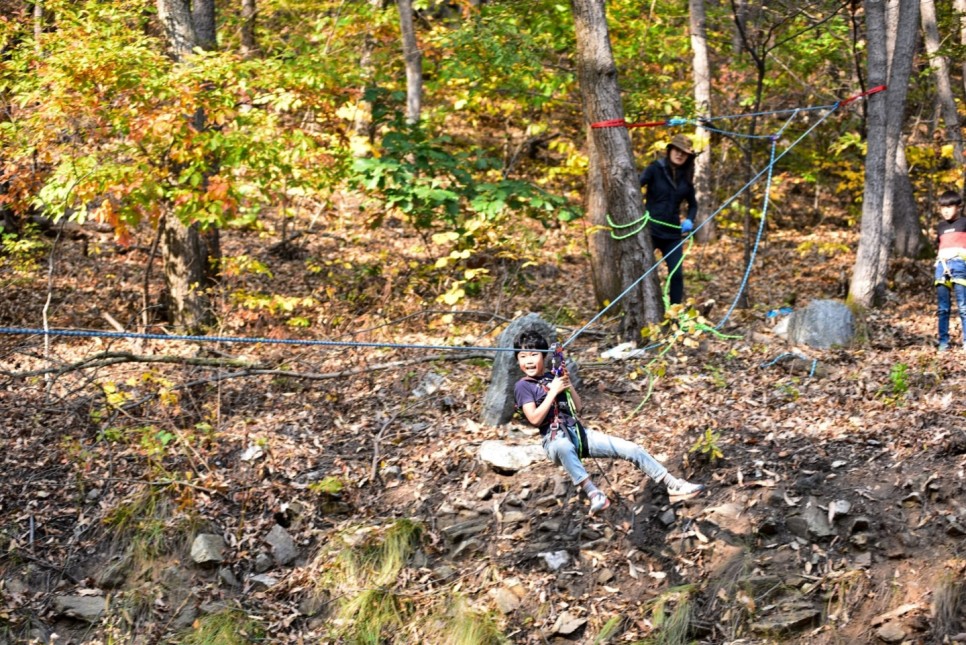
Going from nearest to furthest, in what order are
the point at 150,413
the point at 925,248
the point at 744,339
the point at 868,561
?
1. the point at 868,561
2. the point at 150,413
3. the point at 744,339
4. the point at 925,248

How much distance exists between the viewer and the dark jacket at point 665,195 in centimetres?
884

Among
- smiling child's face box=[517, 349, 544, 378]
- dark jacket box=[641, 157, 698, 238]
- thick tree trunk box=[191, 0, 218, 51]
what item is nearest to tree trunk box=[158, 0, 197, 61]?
thick tree trunk box=[191, 0, 218, 51]

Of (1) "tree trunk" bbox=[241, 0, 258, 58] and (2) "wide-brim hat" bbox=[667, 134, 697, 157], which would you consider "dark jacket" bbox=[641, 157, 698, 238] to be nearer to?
(2) "wide-brim hat" bbox=[667, 134, 697, 157]

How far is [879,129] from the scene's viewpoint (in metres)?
9.23

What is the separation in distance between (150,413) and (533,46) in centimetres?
567

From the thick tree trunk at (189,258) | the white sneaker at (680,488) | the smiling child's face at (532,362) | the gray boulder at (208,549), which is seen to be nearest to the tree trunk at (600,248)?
the smiling child's face at (532,362)

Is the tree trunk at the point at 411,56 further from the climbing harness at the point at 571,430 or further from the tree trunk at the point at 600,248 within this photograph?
the climbing harness at the point at 571,430

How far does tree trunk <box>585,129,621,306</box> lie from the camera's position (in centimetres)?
962

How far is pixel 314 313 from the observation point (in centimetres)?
1052

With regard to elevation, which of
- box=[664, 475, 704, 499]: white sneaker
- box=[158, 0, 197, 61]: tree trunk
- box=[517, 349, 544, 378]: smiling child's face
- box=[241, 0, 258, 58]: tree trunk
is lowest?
box=[664, 475, 704, 499]: white sneaker

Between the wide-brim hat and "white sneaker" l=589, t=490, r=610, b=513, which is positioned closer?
"white sneaker" l=589, t=490, r=610, b=513

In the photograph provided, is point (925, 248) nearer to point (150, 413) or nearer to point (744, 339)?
point (744, 339)

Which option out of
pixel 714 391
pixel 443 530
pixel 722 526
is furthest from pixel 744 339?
pixel 443 530

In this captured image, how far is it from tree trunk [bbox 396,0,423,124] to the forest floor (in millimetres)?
5421
